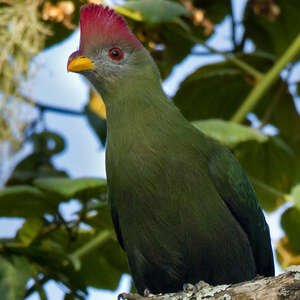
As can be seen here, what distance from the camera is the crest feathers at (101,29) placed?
3535 mm

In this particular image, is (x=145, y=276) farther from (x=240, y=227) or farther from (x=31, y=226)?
(x=31, y=226)

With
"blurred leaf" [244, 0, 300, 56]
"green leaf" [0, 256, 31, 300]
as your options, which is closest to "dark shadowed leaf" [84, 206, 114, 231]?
"green leaf" [0, 256, 31, 300]

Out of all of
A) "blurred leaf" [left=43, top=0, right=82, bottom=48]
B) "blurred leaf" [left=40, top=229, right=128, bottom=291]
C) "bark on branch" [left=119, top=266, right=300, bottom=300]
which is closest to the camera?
"bark on branch" [left=119, top=266, right=300, bottom=300]

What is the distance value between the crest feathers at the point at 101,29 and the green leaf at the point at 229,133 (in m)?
0.58

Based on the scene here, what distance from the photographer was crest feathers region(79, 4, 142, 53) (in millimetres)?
3535

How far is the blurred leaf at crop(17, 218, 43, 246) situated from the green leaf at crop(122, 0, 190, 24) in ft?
4.03

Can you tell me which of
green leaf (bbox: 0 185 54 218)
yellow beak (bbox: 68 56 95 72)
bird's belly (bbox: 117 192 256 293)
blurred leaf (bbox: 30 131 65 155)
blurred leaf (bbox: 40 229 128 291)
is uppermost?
yellow beak (bbox: 68 56 95 72)

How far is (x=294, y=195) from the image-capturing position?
385cm

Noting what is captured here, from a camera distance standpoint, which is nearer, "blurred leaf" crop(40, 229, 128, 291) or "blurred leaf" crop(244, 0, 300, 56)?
"blurred leaf" crop(40, 229, 128, 291)

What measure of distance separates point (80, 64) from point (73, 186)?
62cm

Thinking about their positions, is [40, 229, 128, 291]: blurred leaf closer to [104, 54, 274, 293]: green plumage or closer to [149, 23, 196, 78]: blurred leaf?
[104, 54, 274, 293]: green plumage

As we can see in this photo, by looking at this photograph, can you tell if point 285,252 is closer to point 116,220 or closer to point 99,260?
point 99,260

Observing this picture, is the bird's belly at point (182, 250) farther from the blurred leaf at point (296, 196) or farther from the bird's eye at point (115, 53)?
the bird's eye at point (115, 53)

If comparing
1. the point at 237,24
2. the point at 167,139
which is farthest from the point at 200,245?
the point at 237,24
